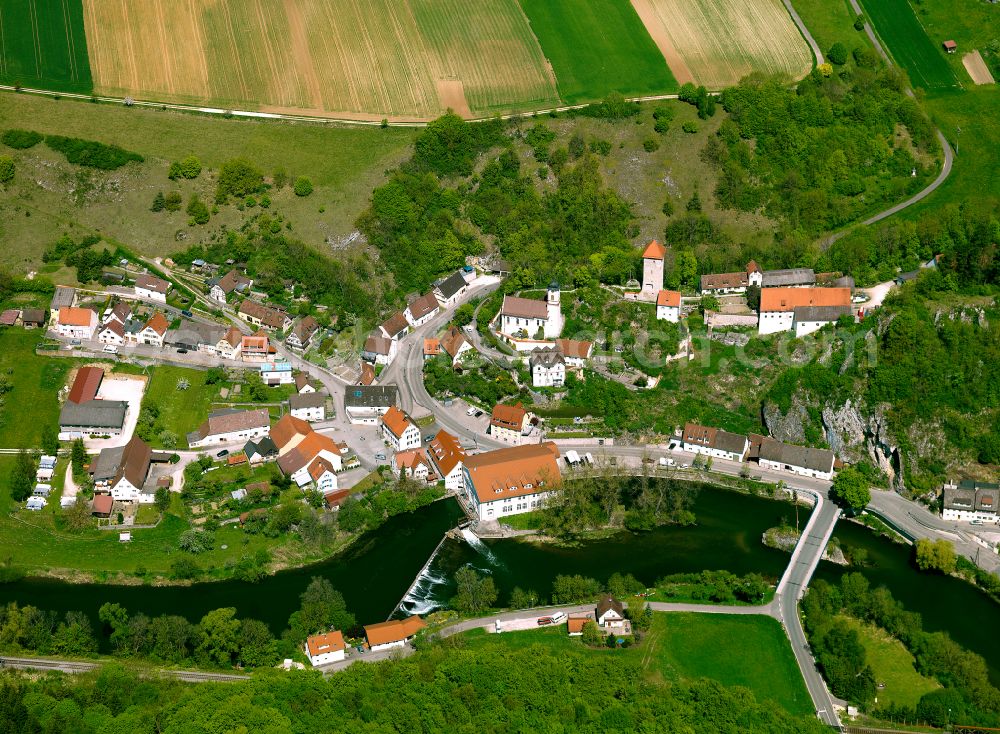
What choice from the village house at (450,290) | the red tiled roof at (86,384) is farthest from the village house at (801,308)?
the red tiled roof at (86,384)

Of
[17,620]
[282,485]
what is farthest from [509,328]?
[17,620]

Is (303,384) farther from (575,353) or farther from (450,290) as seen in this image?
(575,353)

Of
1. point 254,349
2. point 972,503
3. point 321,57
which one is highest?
point 321,57

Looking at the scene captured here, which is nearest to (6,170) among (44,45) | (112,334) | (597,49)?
(44,45)

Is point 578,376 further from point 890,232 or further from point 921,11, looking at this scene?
point 921,11

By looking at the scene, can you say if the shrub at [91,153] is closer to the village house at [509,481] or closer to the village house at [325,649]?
the village house at [509,481]

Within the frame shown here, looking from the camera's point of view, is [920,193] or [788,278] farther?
[920,193]
